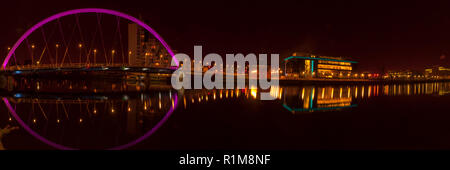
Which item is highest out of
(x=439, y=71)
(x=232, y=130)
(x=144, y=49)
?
(x=144, y=49)

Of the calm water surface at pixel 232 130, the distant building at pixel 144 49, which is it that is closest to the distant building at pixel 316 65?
the distant building at pixel 144 49

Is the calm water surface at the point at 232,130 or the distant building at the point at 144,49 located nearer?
the calm water surface at the point at 232,130

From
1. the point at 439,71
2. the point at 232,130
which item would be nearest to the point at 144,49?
the point at 232,130

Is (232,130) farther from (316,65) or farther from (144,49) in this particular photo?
(144,49)

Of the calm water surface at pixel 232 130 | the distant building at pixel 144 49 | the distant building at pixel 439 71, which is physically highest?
the distant building at pixel 144 49

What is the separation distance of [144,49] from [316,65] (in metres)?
68.1

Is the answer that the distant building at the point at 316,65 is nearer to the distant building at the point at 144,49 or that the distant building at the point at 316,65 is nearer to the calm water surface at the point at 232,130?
the distant building at the point at 144,49

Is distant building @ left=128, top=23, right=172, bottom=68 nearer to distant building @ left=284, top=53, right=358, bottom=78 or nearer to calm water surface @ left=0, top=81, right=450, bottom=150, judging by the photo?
distant building @ left=284, top=53, right=358, bottom=78

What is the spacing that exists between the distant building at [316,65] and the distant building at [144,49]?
46.1 meters

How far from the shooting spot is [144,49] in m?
104

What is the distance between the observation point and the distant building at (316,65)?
93188 mm

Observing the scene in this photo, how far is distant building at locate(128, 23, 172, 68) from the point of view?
95250 mm
